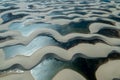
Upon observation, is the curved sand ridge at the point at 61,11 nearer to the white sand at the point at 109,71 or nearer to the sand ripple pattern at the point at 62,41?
the sand ripple pattern at the point at 62,41

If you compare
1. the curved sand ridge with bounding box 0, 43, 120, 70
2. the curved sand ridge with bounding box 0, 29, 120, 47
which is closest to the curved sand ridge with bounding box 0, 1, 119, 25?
the curved sand ridge with bounding box 0, 29, 120, 47

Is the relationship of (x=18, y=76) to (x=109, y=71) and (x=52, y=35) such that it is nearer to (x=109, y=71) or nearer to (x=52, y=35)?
(x=109, y=71)

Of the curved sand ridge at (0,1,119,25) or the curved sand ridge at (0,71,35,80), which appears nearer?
the curved sand ridge at (0,71,35,80)

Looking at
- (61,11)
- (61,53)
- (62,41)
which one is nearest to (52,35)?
(62,41)

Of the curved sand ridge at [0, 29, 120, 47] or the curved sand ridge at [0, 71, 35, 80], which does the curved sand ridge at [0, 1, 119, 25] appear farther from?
the curved sand ridge at [0, 71, 35, 80]

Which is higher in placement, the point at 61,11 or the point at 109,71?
the point at 109,71

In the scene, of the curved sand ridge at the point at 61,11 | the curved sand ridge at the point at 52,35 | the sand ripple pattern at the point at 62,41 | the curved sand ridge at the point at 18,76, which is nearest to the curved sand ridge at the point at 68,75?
the sand ripple pattern at the point at 62,41

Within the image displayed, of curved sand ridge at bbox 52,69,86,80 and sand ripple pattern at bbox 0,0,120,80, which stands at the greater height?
curved sand ridge at bbox 52,69,86,80

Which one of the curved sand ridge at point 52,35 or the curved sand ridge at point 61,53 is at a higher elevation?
the curved sand ridge at point 61,53
